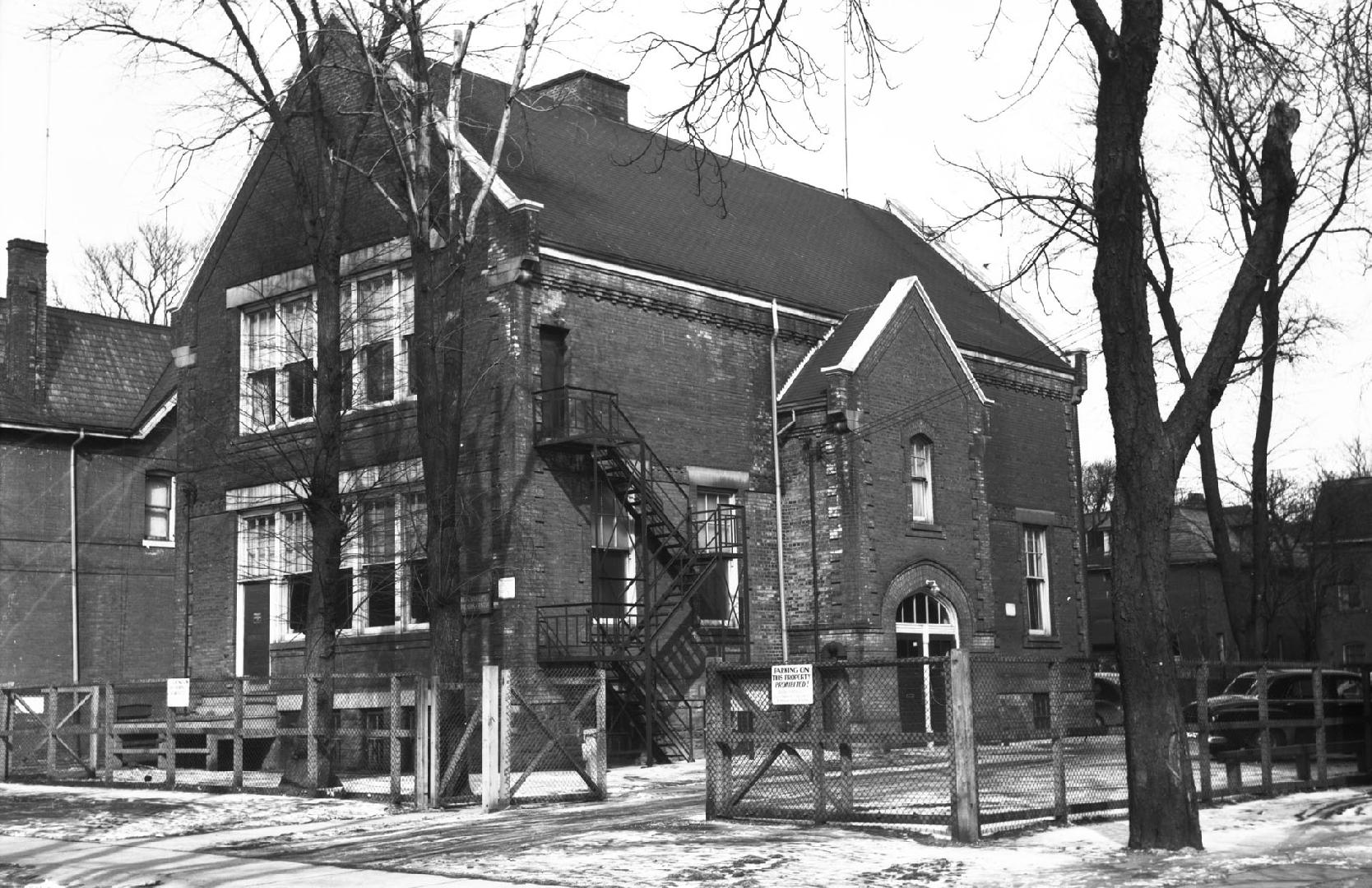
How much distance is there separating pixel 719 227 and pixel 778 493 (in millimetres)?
6019

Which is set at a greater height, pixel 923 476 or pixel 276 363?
pixel 276 363

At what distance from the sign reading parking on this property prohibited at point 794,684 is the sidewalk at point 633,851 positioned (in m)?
1.22

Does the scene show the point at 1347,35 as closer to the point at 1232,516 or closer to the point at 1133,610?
the point at 1133,610

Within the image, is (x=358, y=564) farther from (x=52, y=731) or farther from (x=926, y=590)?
(x=926, y=590)

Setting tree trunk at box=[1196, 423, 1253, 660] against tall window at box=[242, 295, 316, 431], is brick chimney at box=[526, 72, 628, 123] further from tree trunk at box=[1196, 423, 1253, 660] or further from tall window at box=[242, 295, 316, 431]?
tree trunk at box=[1196, 423, 1253, 660]

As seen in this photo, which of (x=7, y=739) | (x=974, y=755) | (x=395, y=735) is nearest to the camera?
(x=974, y=755)

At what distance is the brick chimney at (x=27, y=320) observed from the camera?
35906mm

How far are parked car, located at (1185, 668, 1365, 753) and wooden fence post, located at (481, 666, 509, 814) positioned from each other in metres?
7.83

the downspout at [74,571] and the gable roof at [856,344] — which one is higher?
the gable roof at [856,344]

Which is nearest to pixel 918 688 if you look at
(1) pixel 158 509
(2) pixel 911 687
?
(2) pixel 911 687

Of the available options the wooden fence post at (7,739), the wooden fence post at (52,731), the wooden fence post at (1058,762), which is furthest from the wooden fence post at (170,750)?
the wooden fence post at (1058,762)

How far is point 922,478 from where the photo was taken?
3067cm

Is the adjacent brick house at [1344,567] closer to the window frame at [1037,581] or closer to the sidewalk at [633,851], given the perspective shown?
the window frame at [1037,581]

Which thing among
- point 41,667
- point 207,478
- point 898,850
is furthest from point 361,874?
point 41,667
